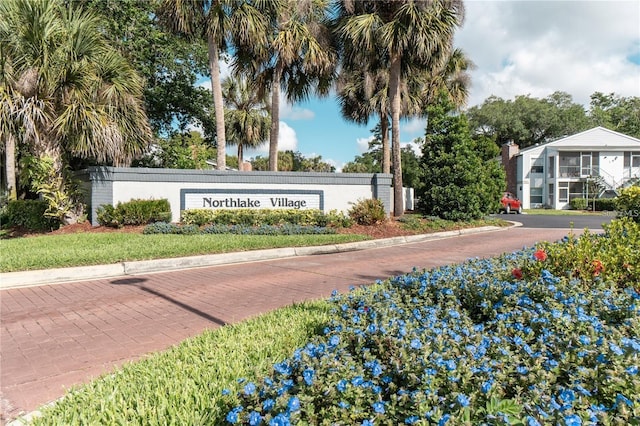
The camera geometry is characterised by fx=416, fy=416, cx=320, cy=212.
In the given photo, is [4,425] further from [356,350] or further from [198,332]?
[356,350]

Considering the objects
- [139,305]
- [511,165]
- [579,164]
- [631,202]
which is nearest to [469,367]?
[139,305]

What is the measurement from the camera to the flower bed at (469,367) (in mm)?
2037

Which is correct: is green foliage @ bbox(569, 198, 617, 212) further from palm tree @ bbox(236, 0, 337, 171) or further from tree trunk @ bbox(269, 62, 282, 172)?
tree trunk @ bbox(269, 62, 282, 172)

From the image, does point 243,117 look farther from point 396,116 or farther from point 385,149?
point 396,116

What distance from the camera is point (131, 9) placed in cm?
1827

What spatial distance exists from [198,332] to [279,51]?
13.9 meters

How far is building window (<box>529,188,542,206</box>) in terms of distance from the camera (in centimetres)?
4338

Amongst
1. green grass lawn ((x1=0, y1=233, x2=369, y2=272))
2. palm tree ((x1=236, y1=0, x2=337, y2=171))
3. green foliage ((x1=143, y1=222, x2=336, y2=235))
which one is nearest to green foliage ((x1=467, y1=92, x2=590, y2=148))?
palm tree ((x1=236, y1=0, x2=337, y2=171))

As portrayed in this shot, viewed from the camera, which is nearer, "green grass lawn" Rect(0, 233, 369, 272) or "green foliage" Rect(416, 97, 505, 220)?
"green grass lawn" Rect(0, 233, 369, 272)

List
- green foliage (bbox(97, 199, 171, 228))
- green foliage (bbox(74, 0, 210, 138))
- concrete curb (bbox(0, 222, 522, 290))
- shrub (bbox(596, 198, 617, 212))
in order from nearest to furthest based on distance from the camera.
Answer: concrete curb (bbox(0, 222, 522, 290)) < green foliage (bbox(97, 199, 171, 228)) < green foliage (bbox(74, 0, 210, 138)) < shrub (bbox(596, 198, 617, 212))

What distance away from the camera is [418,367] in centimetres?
239

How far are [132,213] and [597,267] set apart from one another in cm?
1214

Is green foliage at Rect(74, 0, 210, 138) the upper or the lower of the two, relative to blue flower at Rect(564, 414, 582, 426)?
upper

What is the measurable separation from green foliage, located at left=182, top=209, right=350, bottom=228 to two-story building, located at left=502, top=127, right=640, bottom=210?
34.8 metres
